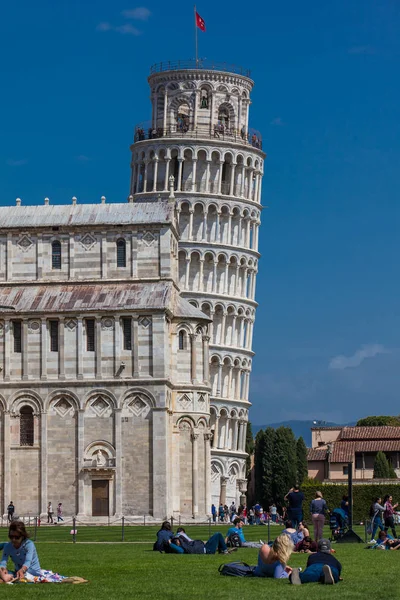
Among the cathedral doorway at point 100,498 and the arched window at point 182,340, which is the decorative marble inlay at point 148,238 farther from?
the cathedral doorway at point 100,498

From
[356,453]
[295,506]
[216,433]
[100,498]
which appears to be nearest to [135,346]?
[100,498]

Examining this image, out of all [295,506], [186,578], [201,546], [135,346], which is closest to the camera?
[186,578]

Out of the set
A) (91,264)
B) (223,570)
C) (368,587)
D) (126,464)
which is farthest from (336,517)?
(91,264)

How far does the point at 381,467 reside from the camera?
12025 cm

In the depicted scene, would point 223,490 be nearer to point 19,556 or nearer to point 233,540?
point 233,540

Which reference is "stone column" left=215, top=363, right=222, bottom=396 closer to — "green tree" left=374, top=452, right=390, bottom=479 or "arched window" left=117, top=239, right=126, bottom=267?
"green tree" left=374, top=452, right=390, bottom=479

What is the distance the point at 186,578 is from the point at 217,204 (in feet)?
319

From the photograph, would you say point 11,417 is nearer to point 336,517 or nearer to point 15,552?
point 336,517

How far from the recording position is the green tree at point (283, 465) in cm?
12681

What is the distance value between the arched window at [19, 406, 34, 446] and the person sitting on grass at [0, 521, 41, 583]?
184 feet

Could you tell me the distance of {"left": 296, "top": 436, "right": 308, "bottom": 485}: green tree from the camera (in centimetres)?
13012

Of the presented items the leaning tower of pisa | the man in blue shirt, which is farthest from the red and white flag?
the man in blue shirt

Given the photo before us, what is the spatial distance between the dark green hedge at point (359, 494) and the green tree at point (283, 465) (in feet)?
102

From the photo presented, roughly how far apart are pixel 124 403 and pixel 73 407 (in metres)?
3.03
